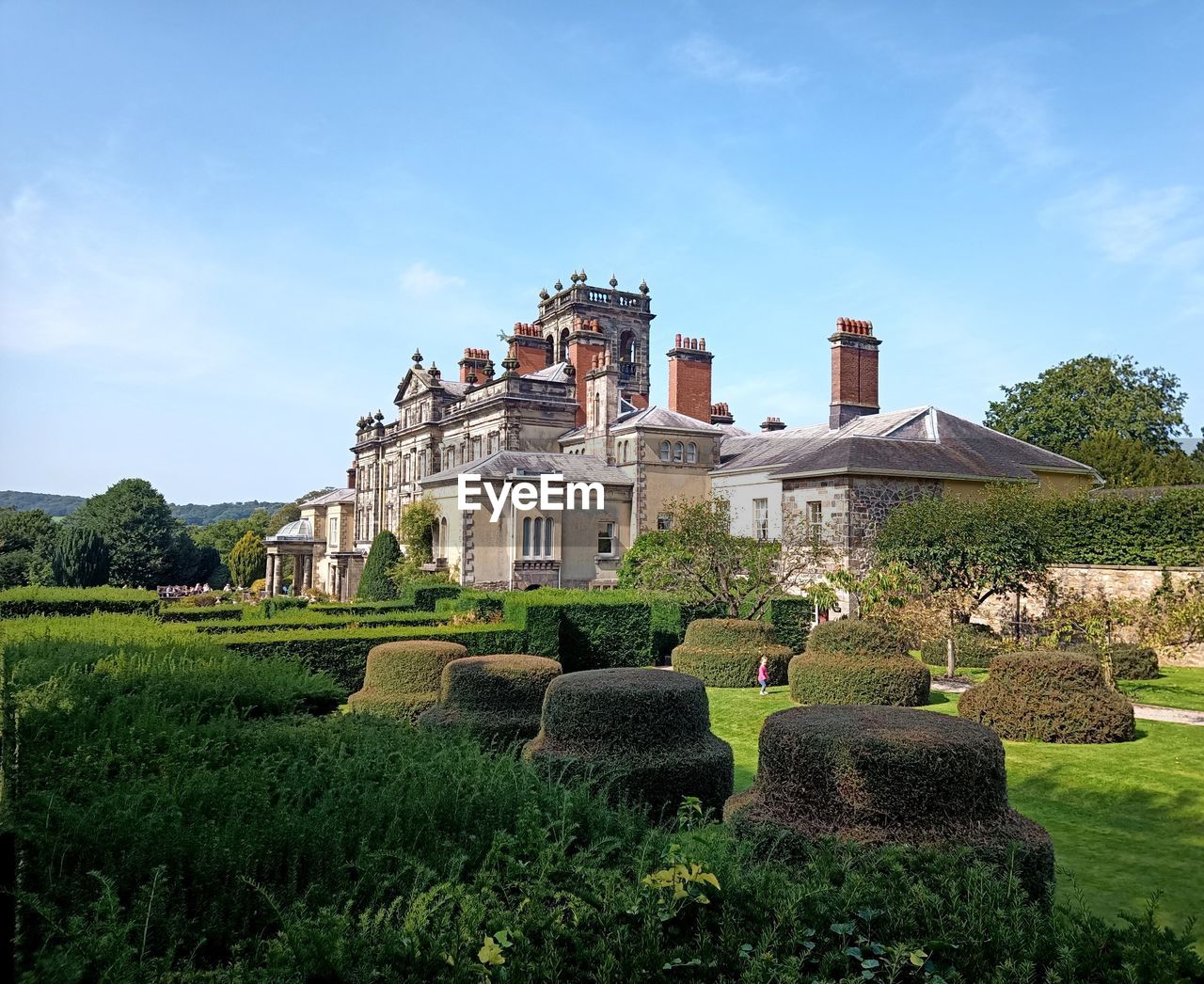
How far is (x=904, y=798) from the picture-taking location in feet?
21.7

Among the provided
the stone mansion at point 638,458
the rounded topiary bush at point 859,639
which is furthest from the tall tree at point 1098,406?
the rounded topiary bush at point 859,639

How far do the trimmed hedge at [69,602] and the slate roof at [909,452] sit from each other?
819 inches

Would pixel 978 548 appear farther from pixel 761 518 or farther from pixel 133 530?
pixel 133 530

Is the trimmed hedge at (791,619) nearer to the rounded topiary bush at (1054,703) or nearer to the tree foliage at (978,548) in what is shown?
the tree foliage at (978,548)

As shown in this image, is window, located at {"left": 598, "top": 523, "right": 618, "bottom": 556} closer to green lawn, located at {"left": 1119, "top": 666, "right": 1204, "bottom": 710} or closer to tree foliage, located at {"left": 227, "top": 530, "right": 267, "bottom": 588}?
green lawn, located at {"left": 1119, "top": 666, "right": 1204, "bottom": 710}

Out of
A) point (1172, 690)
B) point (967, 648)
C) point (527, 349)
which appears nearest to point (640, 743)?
point (1172, 690)

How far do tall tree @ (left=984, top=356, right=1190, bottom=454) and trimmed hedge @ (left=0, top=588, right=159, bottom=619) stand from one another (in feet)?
144

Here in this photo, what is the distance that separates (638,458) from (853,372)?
9.59 meters

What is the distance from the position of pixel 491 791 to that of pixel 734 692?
1404cm

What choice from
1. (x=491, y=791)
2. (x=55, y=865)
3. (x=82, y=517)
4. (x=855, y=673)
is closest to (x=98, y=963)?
(x=55, y=865)

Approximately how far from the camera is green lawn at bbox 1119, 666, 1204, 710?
1842cm

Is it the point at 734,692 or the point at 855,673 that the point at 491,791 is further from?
the point at 734,692

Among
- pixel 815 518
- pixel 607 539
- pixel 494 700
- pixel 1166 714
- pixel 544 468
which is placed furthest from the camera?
pixel 607 539

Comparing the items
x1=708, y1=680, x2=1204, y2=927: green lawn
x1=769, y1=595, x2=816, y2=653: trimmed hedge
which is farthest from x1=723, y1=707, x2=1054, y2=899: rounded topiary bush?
x1=769, y1=595, x2=816, y2=653: trimmed hedge
